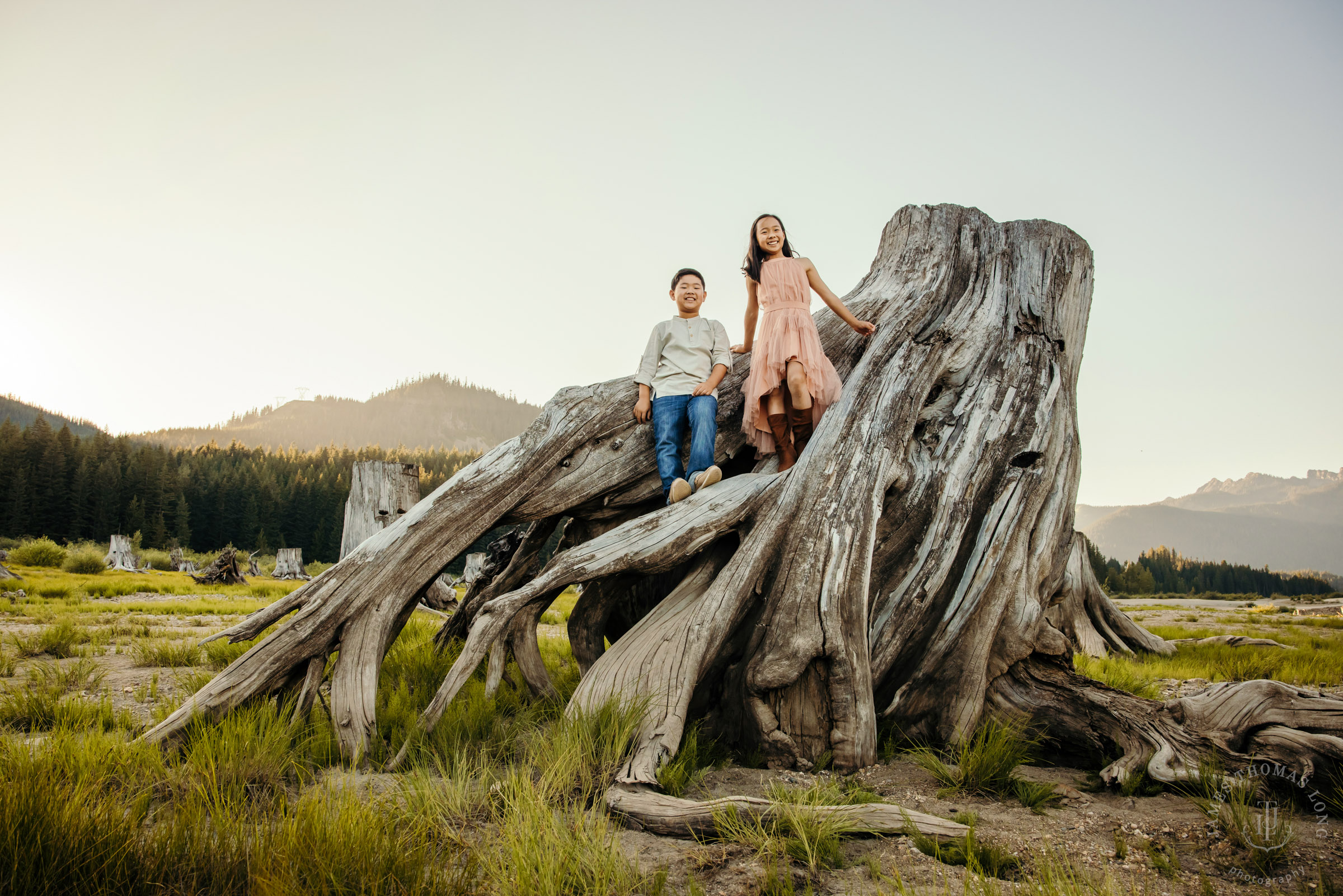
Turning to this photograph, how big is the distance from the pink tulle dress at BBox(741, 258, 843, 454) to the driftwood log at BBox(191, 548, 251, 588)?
20040 mm

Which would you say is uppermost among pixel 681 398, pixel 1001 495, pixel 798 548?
pixel 681 398

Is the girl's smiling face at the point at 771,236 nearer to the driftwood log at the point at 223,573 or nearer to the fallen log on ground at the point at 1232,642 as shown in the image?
the fallen log on ground at the point at 1232,642

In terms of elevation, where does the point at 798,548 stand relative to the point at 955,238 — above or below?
below

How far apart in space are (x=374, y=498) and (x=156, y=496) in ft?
219

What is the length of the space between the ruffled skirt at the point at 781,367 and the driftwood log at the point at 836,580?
0.24m

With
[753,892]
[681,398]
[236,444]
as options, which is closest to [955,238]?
[681,398]

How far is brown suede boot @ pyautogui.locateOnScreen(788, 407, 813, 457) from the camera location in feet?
16.7

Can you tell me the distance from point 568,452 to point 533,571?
1.39 meters

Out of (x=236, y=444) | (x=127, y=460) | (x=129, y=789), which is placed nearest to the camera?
(x=129, y=789)

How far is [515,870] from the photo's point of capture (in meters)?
1.96

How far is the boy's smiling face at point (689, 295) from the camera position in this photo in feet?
18.1

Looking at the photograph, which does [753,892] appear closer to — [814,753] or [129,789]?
[814,753]

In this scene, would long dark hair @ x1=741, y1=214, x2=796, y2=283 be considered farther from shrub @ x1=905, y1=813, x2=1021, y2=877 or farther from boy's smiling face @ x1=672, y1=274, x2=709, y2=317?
shrub @ x1=905, y1=813, x2=1021, y2=877

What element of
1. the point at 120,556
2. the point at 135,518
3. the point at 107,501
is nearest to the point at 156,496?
the point at 135,518
